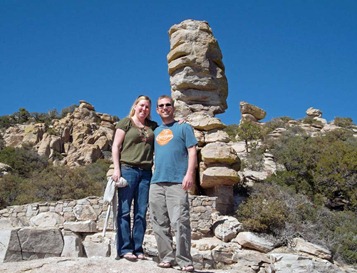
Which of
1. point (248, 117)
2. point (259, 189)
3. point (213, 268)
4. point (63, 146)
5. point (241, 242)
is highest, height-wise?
point (248, 117)

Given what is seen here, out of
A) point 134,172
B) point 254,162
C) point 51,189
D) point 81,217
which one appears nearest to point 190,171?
point 134,172

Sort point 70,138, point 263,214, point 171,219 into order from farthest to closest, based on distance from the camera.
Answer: point 70,138 < point 263,214 < point 171,219

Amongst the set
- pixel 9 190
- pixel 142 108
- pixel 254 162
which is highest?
pixel 254 162

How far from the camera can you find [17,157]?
87.7 feet

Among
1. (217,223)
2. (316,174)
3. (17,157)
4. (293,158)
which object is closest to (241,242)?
(217,223)

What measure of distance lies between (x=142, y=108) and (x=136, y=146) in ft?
1.63

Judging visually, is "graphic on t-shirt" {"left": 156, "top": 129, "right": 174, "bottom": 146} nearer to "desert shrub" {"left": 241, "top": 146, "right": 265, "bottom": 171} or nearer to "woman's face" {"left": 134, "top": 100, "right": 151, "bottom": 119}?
"woman's face" {"left": 134, "top": 100, "right": 151, "bottom": 119}

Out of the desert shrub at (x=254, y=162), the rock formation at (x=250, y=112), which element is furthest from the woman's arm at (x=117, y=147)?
the rock formation at (x=250, y=112)

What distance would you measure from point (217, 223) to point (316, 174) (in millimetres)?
6909

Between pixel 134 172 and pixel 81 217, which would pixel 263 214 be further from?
pixel 134 172

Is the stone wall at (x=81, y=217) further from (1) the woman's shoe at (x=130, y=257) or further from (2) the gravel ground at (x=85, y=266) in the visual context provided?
(1) the woman's shoe at (x=130, y=257)

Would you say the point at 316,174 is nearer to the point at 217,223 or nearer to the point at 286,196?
the point at 286,196

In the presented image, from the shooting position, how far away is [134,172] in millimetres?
4441

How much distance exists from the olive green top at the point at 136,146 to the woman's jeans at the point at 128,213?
9cm
